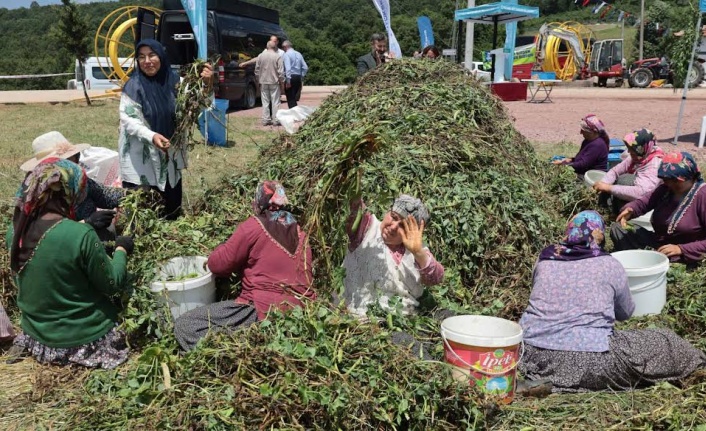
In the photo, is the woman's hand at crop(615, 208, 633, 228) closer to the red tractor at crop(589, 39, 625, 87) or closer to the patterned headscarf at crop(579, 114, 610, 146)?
the patterned headscarf at crop(579, 114, 610, 146)

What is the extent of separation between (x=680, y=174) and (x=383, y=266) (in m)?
2.26

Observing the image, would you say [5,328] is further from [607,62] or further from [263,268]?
[607,62]

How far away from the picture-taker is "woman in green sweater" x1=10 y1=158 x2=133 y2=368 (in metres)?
3.01

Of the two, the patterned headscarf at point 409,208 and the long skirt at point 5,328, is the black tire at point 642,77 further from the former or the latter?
the long skirt at point 5,328

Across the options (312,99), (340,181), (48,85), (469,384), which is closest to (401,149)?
(340,181)

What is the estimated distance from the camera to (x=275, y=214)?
3.18 m

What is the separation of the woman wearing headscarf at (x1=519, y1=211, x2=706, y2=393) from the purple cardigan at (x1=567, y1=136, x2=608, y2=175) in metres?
3.40

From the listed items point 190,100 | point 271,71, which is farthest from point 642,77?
point 190,100

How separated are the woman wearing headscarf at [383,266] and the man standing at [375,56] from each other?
15.2 feet

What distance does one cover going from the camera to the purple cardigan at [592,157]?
6.24m

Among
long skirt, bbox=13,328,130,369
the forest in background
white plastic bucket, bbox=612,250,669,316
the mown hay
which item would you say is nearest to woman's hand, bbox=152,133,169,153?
the mown hay

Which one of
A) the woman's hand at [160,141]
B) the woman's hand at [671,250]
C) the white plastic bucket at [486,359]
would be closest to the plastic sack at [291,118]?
the woman's hand at [160,141]

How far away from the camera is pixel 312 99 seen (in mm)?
18578

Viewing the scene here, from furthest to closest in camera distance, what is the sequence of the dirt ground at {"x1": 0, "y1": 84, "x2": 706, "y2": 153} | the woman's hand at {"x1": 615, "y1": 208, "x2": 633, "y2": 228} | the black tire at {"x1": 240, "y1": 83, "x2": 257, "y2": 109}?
1. the black tire at {"x1": 240, "y1": 83, "x2": 257, "y2": 109}
2. the dirt ground at {"x1": 0, "y1": 84, "x2": 706, "y2": 153}
3. the woman's hand at {"x1": 615, "y1": 208, "x2": 633, "y2": 228}
